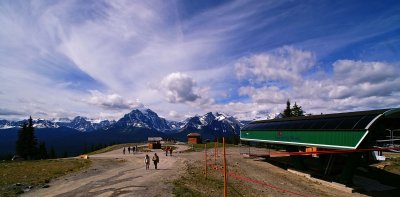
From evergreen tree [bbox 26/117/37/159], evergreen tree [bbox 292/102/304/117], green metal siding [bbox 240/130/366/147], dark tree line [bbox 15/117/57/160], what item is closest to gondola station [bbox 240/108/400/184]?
green metal siding [bbox 240/130/366/147]

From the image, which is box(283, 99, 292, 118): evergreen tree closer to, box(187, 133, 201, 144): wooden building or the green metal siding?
box(187, 133, 201, 144): wooden building

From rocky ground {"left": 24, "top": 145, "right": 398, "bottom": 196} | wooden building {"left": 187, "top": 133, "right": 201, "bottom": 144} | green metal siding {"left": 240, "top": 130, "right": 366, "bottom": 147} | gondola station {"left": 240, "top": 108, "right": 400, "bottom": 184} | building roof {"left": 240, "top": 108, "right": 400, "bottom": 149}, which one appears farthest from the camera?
wooden building {"left": 187, "top": 133, "right": 201, "bottom": 144}

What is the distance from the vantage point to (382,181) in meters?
36.0

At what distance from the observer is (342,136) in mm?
29281

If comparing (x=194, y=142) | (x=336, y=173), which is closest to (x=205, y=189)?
(x=336, y=173)

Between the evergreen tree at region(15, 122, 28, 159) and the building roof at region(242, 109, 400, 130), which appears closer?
the building roof at region(242, 109, 400, 130)

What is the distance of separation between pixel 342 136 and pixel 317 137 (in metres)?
4.29

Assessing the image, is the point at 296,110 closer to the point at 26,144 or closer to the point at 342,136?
the point at 342,136

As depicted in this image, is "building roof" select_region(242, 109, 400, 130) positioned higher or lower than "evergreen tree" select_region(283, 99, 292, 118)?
lower

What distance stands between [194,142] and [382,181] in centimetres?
7314

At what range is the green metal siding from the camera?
27938 millimetres

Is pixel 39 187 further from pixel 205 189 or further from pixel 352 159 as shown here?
pixel 352 159

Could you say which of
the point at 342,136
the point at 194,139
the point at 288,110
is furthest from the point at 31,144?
the point at 342,136

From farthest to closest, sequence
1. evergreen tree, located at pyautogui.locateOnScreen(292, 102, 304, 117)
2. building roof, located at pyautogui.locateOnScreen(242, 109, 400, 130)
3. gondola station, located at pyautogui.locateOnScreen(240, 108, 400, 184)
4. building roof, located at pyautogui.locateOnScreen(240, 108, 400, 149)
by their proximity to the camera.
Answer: evergreen tree, located at pyautogui.locateOnScreen(292, 102, 304, 117)
building roof, located at pyautogui.locateOnScreen(242, 109, 400, 130)
building roof, located at pyautogui.locateOnScreen(240, 108, 400, 149)
gondola station, located at pyautogui.locateOnScreen(240, 108, 400, 184)
